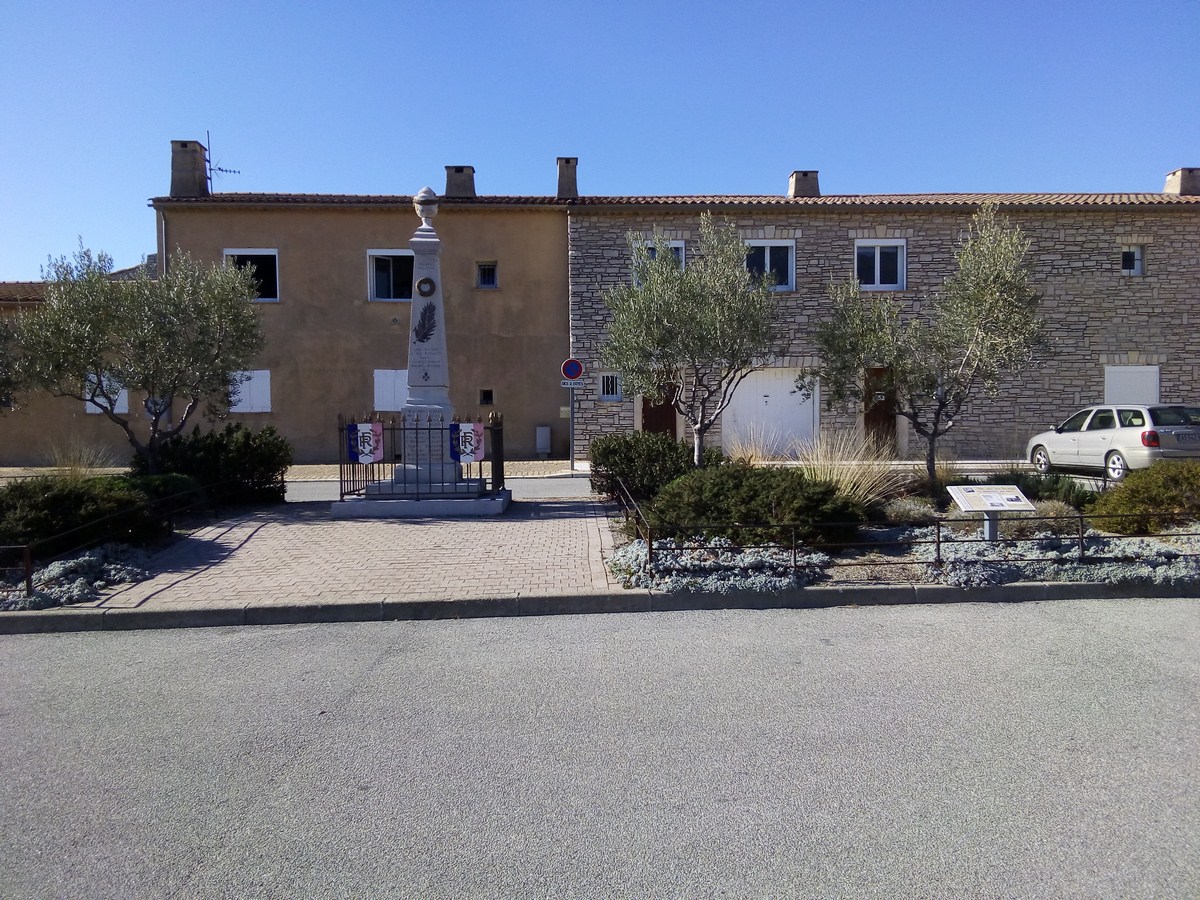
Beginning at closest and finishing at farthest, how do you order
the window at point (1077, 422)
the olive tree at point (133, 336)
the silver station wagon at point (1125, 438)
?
1. the olive tree at point (133, 336)
2. the silver station wagon at point (1125, 438)
3. the window at point (1077, 422)

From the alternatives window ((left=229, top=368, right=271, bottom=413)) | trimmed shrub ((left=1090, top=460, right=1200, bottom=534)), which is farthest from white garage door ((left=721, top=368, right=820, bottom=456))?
trimmed shrub ((left=1090, top=460, right=1200, bottom=534))

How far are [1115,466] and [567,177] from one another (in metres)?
14.4

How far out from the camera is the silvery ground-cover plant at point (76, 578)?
651 cm

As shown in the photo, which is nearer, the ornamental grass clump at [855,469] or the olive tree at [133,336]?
the ornamental grass clump at [855,469]

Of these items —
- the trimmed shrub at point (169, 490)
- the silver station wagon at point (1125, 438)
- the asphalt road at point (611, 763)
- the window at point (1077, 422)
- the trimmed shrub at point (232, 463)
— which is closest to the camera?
the asphalt road at point (611, 763)

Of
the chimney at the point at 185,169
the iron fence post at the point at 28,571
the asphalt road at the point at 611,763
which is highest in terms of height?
the chimney at the point at 185,169

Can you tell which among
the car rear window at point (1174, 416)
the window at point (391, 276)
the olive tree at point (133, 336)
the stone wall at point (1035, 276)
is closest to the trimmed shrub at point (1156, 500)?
the car rear window at point (1174, 416)

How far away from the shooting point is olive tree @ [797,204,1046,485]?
1059 cm

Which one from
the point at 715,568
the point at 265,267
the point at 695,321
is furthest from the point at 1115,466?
the point at 265,267

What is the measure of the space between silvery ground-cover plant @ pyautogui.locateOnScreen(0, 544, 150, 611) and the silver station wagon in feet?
44.4

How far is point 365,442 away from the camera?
11.2 meters

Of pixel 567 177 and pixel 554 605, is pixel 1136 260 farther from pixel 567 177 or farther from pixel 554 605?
pixel 554 605

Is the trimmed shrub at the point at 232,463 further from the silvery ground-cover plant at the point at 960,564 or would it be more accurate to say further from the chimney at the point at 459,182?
the chimney at the point at 459,182

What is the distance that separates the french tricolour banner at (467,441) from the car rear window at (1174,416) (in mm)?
11211
